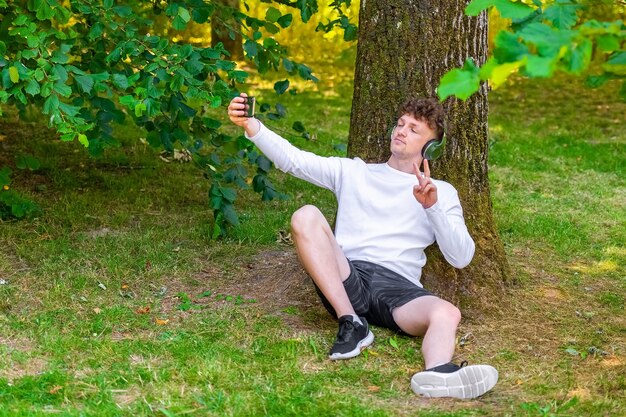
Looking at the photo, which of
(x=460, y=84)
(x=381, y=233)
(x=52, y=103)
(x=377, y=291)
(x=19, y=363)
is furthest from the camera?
(x=52, y=103)

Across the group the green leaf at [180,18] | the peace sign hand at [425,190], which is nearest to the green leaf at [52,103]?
the green leaf at [180,18]

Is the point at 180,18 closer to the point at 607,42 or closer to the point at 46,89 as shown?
the point at 46,89

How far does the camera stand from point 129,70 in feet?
18.0

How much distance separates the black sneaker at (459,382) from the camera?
3.74 m

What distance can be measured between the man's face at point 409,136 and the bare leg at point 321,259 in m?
0.56

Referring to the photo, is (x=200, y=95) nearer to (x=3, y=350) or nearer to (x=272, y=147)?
(x=272, y=147)

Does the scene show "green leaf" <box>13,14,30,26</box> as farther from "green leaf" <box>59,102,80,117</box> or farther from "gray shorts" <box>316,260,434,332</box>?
"gray shorts" <box>316,260,434,332</box>

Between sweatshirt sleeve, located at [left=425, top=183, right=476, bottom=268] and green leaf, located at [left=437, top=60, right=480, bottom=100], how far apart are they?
1.67m

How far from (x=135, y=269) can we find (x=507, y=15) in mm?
2955

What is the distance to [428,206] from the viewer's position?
4.18 m

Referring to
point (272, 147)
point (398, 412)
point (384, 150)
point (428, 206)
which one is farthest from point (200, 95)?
point (398, 412)

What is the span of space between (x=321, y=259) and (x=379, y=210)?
444 millimetres

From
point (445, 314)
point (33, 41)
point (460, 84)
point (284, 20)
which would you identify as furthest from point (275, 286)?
point (460, 84)

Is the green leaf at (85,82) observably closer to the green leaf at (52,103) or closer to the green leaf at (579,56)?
the green leaf at (52,103)
